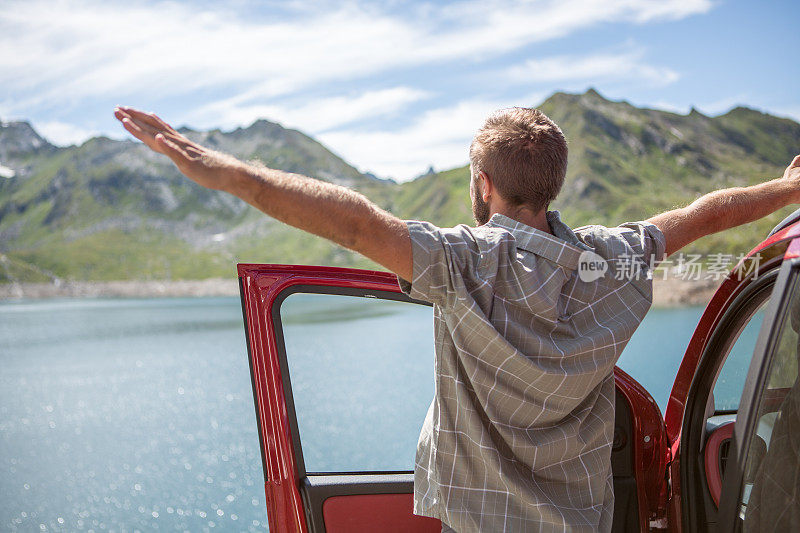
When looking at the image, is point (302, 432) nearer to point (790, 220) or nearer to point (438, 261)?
point (438, 261)

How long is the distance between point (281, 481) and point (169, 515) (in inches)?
297

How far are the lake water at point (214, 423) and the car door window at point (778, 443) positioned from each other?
1.08 ft

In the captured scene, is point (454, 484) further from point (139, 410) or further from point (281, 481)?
point (139, 410)

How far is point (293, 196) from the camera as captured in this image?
1499 millimetres

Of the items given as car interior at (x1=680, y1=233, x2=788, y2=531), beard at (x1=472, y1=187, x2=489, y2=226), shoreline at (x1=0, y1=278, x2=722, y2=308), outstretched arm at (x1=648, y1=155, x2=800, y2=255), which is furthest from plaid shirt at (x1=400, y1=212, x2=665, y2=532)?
shoreline at (x1=0, y1=278, x2=722, y2=308)

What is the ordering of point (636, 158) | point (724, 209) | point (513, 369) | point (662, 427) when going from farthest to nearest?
point (636, 158) < point (662, 427) < point (724, 209) < point (513, 369)

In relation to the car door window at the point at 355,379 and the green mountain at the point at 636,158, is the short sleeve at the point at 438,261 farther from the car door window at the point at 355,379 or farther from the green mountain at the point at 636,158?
the green mountain at the point at 636,158

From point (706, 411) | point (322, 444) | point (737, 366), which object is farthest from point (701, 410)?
point (322, 444)

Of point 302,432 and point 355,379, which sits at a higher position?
point 302,432

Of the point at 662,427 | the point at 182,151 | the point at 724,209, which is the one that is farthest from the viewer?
the point at 662,427

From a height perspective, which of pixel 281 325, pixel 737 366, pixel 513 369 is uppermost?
pixel 281 325

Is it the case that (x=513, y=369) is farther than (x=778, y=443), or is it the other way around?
(x=778, y=443)

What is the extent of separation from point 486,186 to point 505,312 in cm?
38

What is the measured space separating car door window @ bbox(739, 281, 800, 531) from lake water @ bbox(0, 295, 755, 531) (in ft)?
1.08
